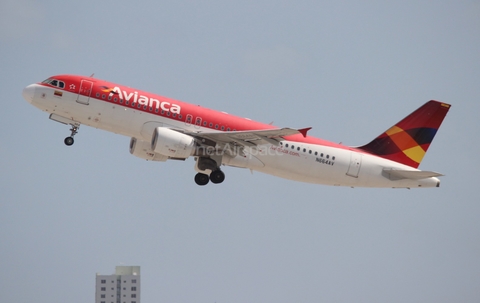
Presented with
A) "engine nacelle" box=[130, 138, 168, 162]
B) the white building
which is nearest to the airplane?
"engine nacelle" box=[130, 138, 168, 162]

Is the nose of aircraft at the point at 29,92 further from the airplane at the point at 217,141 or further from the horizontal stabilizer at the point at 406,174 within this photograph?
the horizontal stabilizer at the point at 406,174

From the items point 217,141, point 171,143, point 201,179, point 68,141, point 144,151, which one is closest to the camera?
point 171,143

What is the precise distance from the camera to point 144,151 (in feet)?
164

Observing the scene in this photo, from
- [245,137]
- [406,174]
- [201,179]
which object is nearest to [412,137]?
[406,174]

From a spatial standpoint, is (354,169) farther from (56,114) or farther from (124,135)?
(56,114)

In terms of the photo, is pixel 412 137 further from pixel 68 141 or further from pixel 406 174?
pixel 68 141

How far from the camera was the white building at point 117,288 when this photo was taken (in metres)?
88.4

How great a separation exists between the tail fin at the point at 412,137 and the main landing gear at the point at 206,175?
1016cm

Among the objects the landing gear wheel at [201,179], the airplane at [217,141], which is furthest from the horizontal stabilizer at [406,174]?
the landing gear wheel at [201,179]

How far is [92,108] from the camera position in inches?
1812

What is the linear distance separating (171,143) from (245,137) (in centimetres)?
432

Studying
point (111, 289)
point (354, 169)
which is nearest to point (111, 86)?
point (354, 169)

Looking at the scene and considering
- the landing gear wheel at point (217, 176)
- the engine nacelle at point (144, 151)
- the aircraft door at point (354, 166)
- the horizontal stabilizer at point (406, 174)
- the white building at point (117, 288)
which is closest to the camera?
the landing gear wheel at point (217, 176)

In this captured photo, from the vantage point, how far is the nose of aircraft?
Answer: 1838 inches
